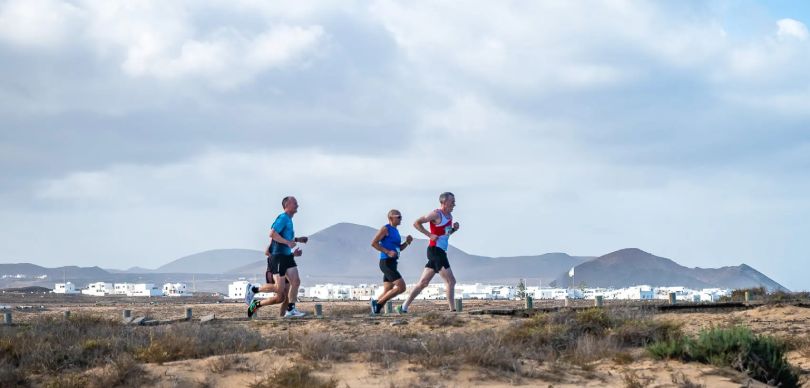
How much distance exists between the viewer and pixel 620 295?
100 metres

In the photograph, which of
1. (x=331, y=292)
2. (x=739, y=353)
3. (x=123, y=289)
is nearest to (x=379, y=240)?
(x=739, y=353)

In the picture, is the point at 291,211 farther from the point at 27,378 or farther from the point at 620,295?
the point at 620,295

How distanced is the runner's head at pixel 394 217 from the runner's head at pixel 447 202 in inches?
34.6

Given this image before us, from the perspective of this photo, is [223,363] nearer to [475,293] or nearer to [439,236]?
[439,236]

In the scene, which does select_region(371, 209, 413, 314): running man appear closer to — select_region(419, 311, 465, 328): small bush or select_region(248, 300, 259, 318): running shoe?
select_region(419, 311, 465, 328): small bush

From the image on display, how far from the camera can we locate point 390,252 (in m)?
16.8

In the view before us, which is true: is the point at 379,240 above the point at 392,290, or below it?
above

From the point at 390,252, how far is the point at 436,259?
3.31 ft

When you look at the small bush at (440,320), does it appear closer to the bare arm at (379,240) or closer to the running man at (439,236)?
the running man at (439,236)

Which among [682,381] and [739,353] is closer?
Answer: [682,381]

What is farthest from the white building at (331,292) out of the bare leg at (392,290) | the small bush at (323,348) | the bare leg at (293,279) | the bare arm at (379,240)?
the small bush at (323,348)

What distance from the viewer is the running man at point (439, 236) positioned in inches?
639

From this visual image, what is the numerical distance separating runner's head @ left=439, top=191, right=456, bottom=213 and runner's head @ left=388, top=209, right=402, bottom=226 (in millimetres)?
879

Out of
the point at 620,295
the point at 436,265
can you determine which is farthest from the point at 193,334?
the point at 620,295
